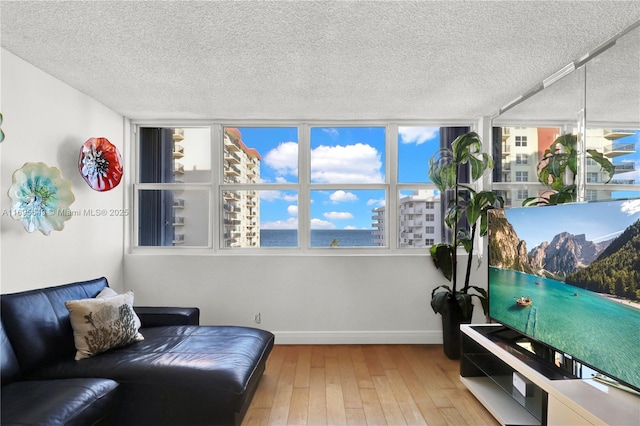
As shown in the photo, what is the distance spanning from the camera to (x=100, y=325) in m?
2.45

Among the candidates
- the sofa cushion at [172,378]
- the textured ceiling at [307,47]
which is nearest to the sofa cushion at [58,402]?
the sofa cushion at [172,378]

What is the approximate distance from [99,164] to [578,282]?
12.0 ft

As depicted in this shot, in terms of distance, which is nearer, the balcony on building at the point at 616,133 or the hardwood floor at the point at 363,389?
the balcony on building at the point at 616,133

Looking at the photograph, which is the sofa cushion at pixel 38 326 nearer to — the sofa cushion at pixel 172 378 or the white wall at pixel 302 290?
the sofa cushion at pixel 172 378

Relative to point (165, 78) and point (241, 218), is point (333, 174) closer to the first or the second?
point (241, 218)

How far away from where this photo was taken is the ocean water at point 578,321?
1646 millimetres

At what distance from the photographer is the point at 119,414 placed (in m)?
2.20

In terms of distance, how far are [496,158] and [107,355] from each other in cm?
378

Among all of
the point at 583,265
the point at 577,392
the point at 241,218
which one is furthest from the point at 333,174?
the point at 577,392

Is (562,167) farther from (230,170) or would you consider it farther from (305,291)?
(230,170)

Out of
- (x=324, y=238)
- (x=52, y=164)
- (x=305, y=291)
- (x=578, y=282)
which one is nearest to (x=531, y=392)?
(x=578, y=282)

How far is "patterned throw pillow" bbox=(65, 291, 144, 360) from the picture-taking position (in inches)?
94.0

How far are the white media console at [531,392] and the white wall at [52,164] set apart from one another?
3219 mm

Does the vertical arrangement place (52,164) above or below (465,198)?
above
